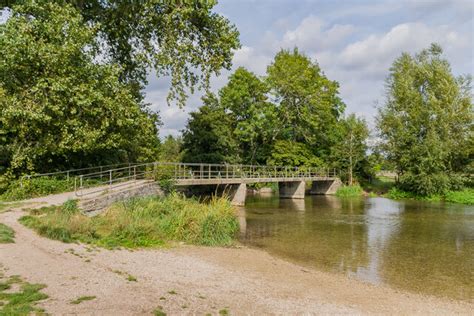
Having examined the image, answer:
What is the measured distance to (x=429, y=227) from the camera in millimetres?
17906

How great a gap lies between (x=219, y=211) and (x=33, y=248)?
23.2 ft

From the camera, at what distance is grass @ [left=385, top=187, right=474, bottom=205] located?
105 ft

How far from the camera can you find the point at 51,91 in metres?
15.6

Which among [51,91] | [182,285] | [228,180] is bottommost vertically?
[182,285]

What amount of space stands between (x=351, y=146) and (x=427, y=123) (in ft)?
29.4

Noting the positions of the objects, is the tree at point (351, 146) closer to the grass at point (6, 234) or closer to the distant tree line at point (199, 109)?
the distant tree line at point (199, 109)

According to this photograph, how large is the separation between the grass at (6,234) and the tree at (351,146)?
125 ft

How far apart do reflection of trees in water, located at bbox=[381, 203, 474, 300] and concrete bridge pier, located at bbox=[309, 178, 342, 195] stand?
2255 centimetres

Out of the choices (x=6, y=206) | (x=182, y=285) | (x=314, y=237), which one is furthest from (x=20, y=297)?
(x=314, y=237)

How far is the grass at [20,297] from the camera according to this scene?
5.07 meters

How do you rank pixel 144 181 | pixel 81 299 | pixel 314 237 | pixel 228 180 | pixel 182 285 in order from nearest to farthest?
pixel 81 299 < pixel 182 285 < pixel 314 237 < pixel 144 181 < pixel 228 180

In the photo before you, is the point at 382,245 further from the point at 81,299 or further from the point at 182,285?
the point at 81,299

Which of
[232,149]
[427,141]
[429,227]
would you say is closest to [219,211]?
[429,227]

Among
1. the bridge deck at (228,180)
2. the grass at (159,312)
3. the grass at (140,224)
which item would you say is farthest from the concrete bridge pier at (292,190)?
the grass at (159,312)
